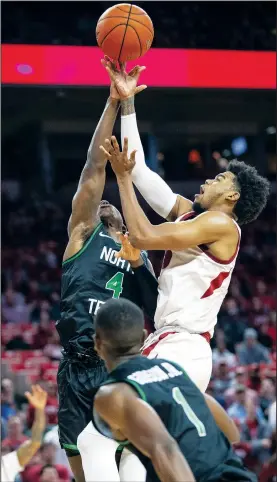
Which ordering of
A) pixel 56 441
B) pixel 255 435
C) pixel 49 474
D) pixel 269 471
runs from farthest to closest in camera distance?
pixel 255 435 → pixel 269 471 → pixel 56 441 → pixel 49 474

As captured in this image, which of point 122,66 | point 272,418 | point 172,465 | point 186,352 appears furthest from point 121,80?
point 272,418

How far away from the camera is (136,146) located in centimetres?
509

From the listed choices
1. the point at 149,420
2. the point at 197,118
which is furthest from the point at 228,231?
the point at 197,118

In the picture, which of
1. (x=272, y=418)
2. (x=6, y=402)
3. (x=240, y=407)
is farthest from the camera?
(x=240, y=407)

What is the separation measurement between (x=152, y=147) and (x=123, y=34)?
52.0 feet

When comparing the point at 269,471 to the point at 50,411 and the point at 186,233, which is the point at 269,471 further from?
the point at 186,233

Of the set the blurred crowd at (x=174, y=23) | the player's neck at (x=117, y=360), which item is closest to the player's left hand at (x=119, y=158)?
the player's neck at (x=117, y=360)

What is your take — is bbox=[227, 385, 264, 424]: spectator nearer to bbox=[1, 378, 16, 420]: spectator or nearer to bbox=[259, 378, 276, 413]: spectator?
bbox=[259, 378, 276, 413]: spectator

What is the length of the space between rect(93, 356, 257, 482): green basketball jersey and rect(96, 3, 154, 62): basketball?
2.15 metres

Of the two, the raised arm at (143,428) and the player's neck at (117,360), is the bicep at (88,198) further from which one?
the raised arm at (143,428)

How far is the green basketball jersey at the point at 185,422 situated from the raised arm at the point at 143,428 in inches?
2.3

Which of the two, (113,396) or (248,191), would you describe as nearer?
(113,396)

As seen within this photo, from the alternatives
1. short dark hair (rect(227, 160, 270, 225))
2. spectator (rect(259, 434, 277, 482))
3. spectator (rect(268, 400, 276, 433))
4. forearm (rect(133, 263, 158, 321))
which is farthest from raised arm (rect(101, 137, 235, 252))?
spectator (rect(268, 400, 276, 433))

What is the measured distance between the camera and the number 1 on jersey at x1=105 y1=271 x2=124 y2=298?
17.5 ft
